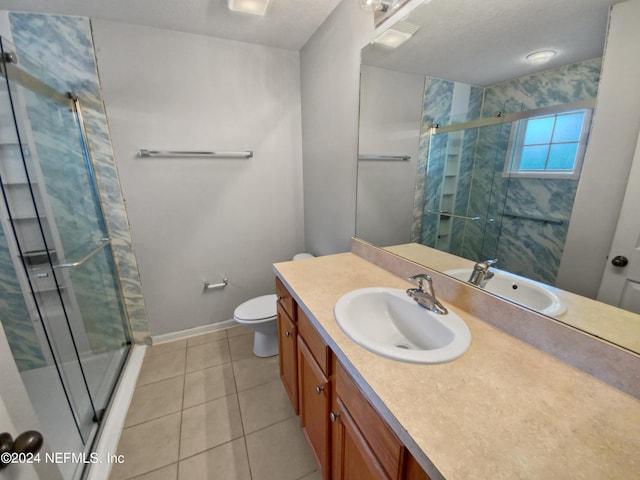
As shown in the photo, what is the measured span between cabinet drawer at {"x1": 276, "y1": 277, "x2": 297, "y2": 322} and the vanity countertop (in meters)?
0.46

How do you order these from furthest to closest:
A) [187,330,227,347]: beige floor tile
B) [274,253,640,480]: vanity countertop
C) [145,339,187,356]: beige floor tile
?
1. [187,330,227,347]: beige floor tile
2. [145,339,187,356]: beige floor tile
3. [274,253,640,480]: vanity countertop

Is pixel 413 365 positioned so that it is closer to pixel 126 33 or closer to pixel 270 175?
pixel 270 175

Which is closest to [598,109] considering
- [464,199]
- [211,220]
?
[464,199]

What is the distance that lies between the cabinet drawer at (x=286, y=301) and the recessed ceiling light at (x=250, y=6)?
157cm

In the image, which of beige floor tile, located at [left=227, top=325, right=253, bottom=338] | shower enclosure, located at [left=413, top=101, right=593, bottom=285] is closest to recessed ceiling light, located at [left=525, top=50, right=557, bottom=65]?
shower enclosure, located at [left=413, top=101, right=593, bottom=285]

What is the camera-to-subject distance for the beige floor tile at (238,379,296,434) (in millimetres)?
1521

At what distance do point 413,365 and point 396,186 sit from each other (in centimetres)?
98

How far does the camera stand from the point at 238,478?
1243mm

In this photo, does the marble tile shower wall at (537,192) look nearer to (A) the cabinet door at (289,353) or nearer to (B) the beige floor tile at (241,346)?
(A) the cabinet door at (289,353)

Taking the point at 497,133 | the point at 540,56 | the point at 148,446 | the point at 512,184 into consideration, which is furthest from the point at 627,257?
the point at 148,446

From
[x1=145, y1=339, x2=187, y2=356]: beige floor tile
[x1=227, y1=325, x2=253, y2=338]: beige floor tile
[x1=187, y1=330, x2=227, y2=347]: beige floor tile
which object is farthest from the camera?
[x1=227, y1=325, x2=253, y2=338]: beige floor tile

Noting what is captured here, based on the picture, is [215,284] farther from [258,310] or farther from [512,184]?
[512,184]

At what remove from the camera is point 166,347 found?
7.18 feet

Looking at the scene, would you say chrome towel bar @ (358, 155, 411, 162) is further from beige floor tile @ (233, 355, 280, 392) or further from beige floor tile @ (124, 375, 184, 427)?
beige floor tile @ (124, 375, 184, 427)
